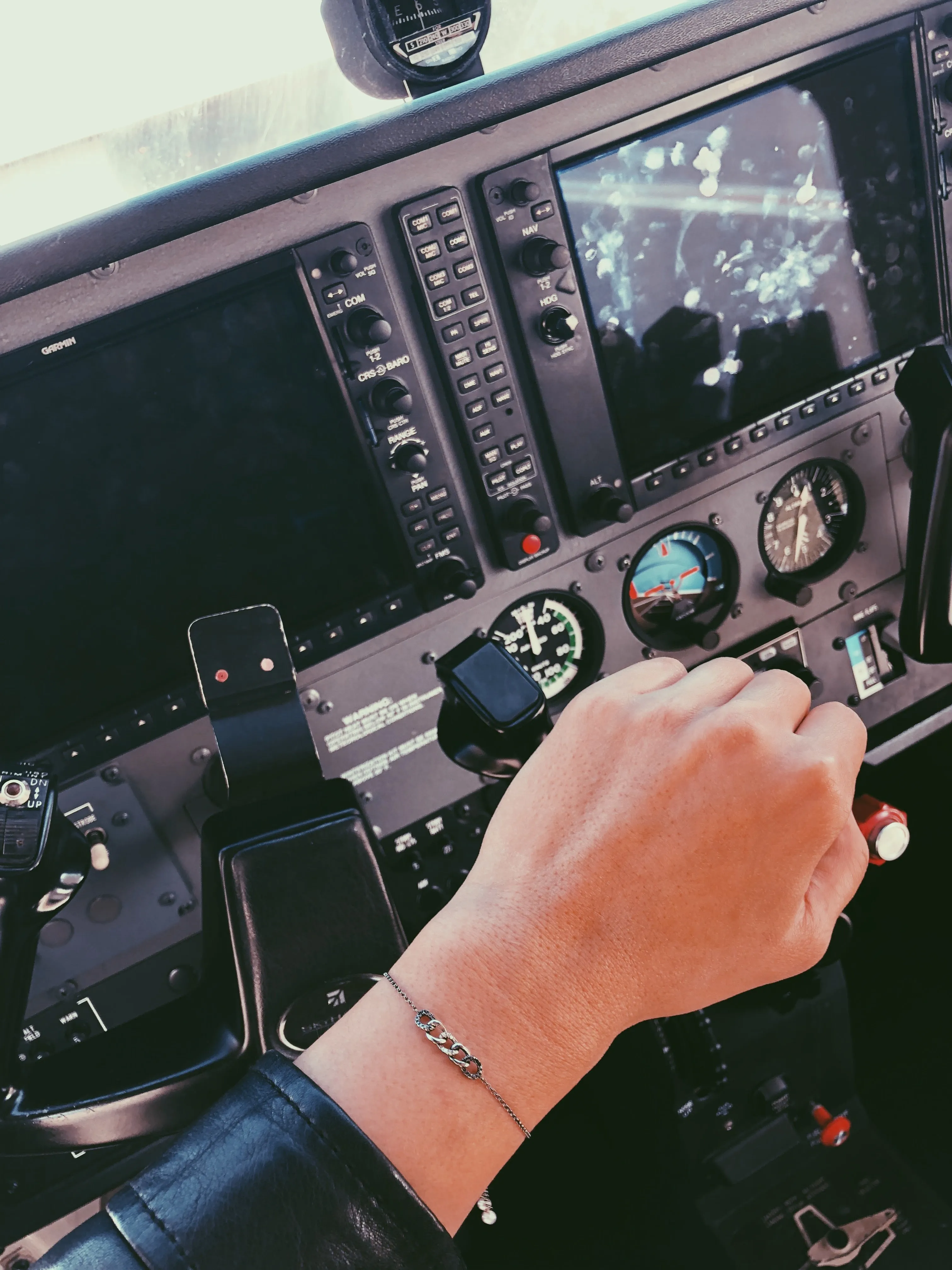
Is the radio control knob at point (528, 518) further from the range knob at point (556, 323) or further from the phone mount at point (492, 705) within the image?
the phone mount at point (492, 705)

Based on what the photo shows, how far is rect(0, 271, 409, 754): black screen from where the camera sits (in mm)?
1293

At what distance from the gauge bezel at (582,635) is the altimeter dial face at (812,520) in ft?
1.15

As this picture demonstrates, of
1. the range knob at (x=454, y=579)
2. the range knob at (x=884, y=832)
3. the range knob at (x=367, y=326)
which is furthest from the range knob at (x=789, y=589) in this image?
the range knob at (x=367, y=326)

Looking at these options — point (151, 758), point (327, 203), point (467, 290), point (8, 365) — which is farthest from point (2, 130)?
point (151, 758)

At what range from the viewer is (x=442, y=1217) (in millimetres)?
751

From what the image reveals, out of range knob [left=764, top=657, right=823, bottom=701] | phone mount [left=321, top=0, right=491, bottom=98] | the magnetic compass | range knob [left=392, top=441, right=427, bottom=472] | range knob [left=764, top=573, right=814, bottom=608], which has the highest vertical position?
phone mount [left=321, top=0, right=491, bottom=98]

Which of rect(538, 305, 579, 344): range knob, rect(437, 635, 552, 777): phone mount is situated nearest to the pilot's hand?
rect(437, 635, 552, 777): phone mount

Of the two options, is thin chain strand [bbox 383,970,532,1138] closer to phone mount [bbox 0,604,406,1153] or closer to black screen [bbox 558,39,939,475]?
phone mount [bbox 0,604,406,1153]

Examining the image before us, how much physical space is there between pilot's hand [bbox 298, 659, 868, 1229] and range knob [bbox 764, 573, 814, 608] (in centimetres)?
95

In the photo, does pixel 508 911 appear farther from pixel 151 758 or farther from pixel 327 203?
pixel 327 203

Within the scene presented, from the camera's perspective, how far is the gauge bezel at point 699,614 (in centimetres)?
170

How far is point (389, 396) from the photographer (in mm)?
1410

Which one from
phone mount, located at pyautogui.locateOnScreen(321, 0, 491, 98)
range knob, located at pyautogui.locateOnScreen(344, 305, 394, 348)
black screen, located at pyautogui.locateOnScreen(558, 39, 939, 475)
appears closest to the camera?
phone mount, located at pyautogui.locateOnScreen(321, 0, 491, 98)

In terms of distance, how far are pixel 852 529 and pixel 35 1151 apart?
160 centimetres
